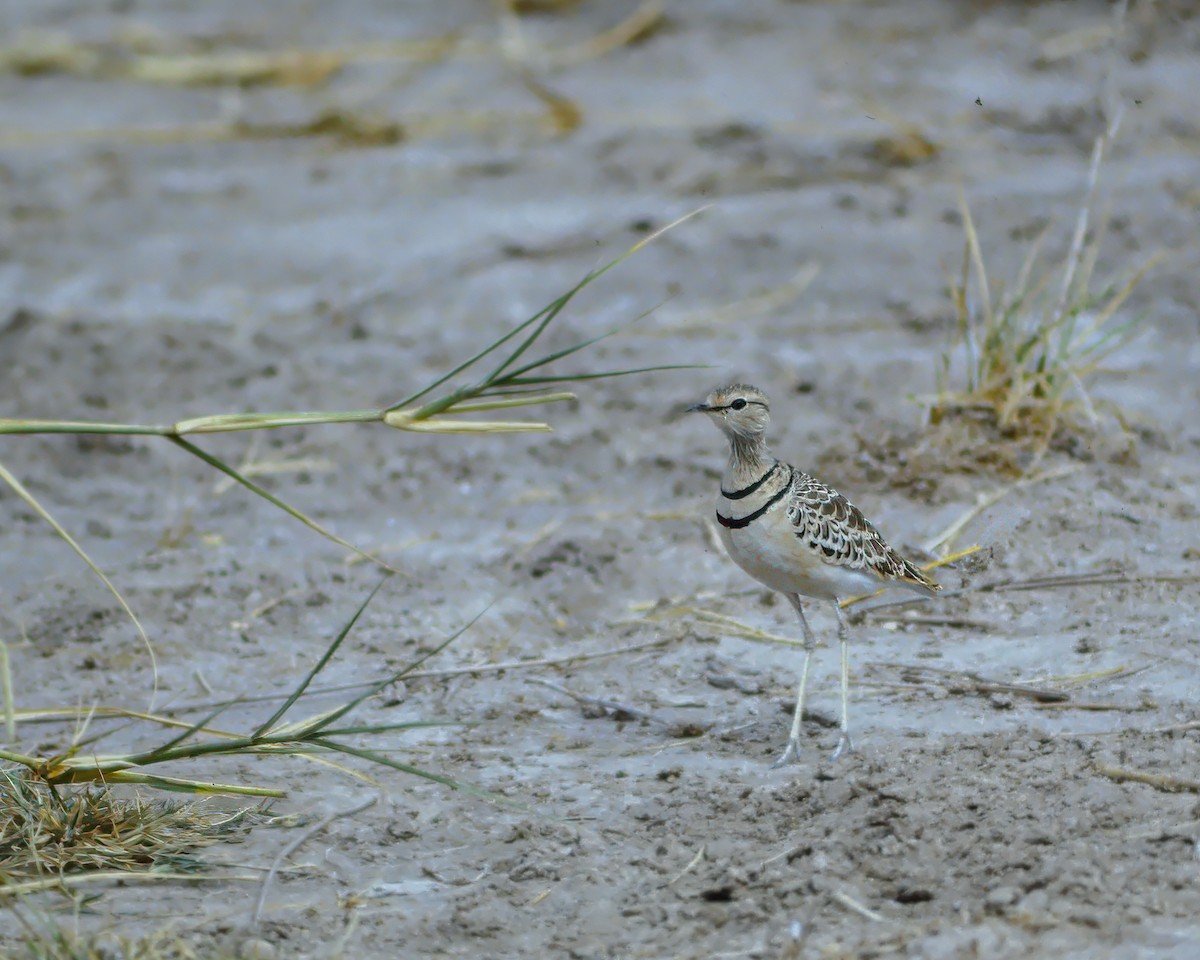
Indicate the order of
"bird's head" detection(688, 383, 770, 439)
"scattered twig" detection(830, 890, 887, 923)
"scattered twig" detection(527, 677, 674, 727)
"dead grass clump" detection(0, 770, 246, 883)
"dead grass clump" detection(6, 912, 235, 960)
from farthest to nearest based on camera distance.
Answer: "scattered twig" detection(527, 677, 674, 727) → "bird's head" detection(688, 383, 770, 439) → "dead grass clump" detection(0, 770, 246, 883) → "scattered twig" detection(830, 890, 887, 923) → "dead grass clump" detection(6, 912, 235, 960)

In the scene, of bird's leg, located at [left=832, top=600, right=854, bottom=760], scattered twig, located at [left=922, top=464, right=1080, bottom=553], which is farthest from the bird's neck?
→ scattered twig, located at [left=922, top=464, right=1080, bottom=553]

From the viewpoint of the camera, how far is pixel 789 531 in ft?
12.3

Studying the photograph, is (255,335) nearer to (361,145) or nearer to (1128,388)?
(361,145)

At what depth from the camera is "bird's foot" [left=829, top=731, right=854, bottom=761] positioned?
3678mm

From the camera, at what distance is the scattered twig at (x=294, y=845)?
2988mm

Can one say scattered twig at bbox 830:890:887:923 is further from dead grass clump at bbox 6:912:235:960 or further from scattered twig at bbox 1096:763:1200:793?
dead grass clump at bbox 6:912:235:960

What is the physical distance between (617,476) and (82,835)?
304 cm

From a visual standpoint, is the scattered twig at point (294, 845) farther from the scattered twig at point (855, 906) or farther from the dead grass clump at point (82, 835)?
the scattered twig at point (855, 906)

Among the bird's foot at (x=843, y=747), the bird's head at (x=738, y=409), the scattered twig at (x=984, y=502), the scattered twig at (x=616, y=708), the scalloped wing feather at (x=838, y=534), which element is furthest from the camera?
the scattered twig at (x=984, y=502)

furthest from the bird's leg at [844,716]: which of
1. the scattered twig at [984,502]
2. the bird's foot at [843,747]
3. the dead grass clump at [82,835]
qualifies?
the dead grass clump at [82,835]

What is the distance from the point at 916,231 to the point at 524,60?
3.52 meters

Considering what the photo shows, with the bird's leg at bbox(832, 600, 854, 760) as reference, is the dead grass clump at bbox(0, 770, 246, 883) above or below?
above

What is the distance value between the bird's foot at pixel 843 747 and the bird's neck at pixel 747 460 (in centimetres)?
71

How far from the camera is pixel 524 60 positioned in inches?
388
